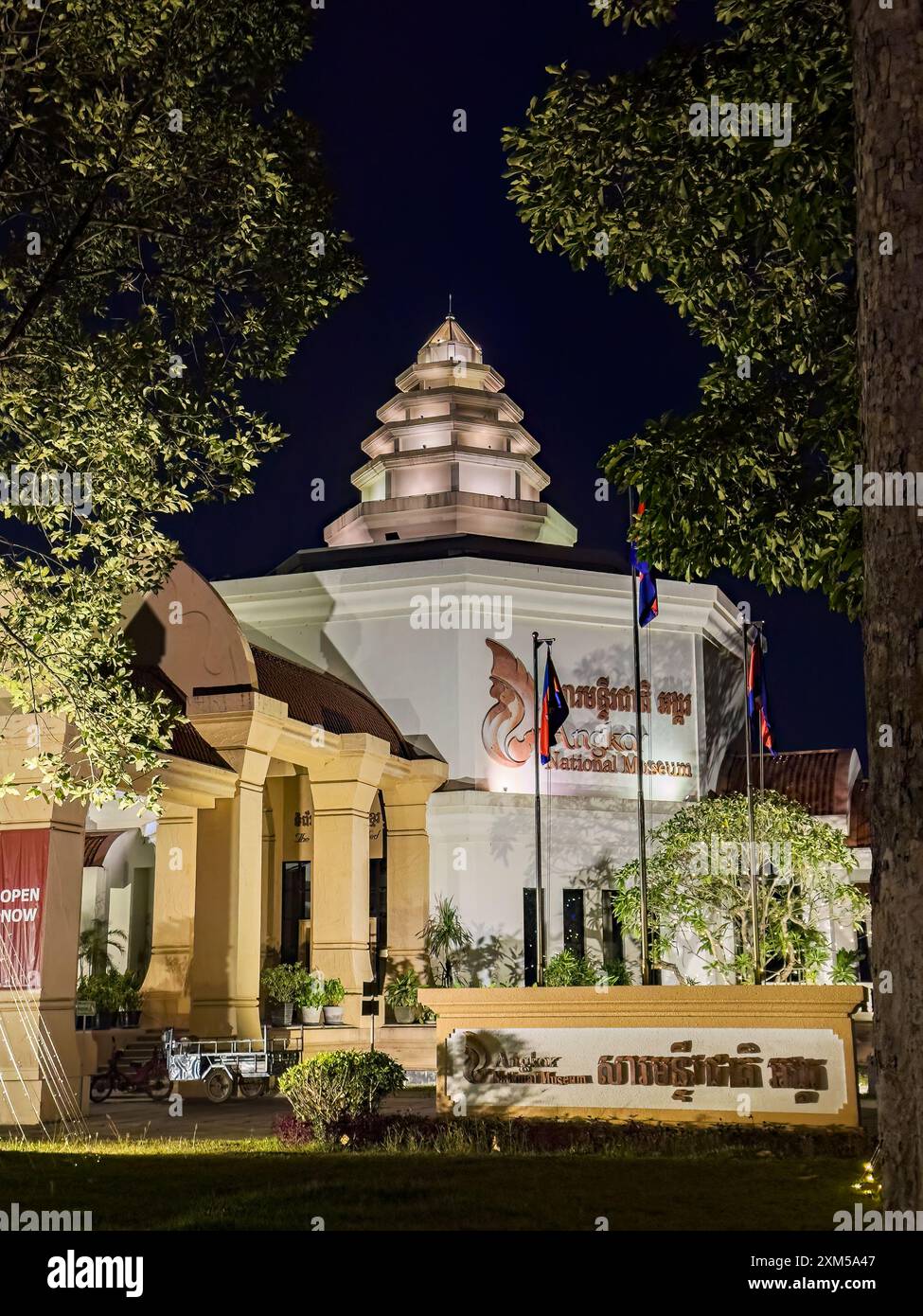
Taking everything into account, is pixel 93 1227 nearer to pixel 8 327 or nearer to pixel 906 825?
pixel 906 825

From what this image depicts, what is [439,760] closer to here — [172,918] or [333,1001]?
[333,1001]

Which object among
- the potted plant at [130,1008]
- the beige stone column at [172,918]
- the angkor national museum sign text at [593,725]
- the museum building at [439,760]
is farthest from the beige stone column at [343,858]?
the angkor national museum sign text at [593,725]

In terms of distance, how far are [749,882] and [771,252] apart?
13.8m

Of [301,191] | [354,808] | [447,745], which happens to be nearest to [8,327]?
[301,191]

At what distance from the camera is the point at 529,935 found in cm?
2953

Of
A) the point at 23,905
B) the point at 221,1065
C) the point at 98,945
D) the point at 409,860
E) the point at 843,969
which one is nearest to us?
the point at 23,905

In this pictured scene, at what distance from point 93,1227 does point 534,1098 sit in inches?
279

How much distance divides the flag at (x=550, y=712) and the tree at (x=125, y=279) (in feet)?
38.9

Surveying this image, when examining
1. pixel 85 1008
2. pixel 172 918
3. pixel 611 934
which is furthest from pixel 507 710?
pixel 85 1008

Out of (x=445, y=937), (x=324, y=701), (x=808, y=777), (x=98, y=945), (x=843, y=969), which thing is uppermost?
(x=324, y=701)

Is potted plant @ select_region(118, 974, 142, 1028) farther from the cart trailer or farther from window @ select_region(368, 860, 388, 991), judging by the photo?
window @ select_region(368, 860, 388, 991)

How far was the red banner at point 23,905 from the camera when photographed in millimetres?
17375

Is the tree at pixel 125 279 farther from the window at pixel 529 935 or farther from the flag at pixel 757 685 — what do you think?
the window at pixel 529 935

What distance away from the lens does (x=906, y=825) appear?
22.6 feet
